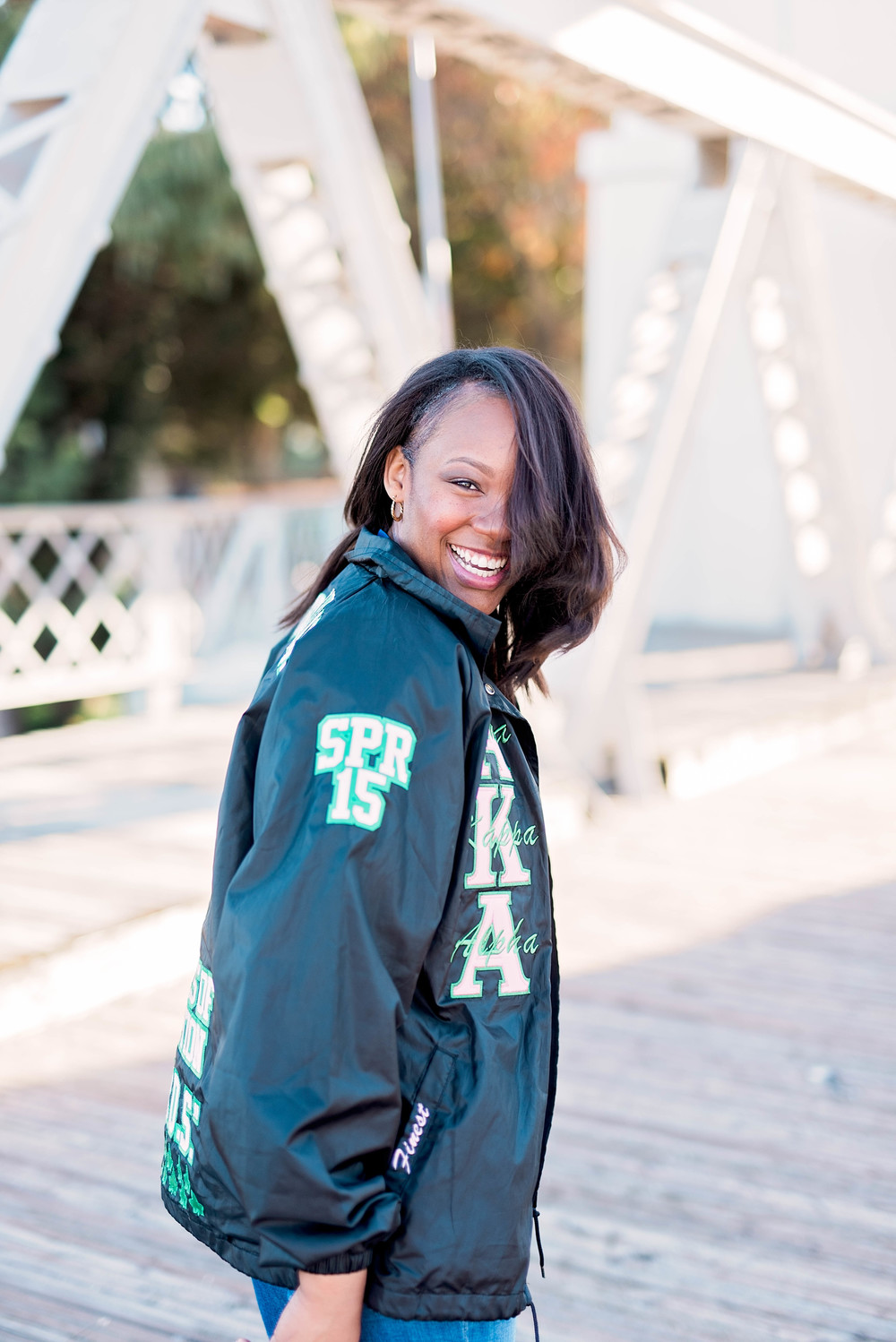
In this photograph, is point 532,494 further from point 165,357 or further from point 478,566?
point 165,357

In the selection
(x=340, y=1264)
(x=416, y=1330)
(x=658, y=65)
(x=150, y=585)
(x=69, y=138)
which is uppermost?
(x=658, y=65)

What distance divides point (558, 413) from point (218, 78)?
2530mm

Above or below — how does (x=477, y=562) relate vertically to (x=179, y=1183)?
above

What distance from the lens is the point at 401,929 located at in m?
0.88

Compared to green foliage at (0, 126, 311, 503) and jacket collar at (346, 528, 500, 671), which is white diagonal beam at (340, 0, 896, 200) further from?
green foliage at (0, 126, 311, 503)

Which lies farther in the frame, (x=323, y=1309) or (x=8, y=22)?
(x=8, y=22)

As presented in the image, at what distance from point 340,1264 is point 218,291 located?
9.66 m

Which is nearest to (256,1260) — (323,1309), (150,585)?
(323,1309)

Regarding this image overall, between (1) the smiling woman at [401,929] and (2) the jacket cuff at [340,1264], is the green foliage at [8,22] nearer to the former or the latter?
(1) the smiling woman at [401,929]

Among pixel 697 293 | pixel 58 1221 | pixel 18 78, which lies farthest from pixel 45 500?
pixel 58 1221

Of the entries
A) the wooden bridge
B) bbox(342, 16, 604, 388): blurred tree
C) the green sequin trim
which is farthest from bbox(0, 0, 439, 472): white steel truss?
bbox(342, 16, 604, 388): blurred tree

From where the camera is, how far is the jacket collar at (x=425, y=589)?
979 mm

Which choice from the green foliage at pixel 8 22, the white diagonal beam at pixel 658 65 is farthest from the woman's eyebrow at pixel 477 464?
the green foliage at pixel 8 22

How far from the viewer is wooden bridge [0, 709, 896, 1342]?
1.92 meters
